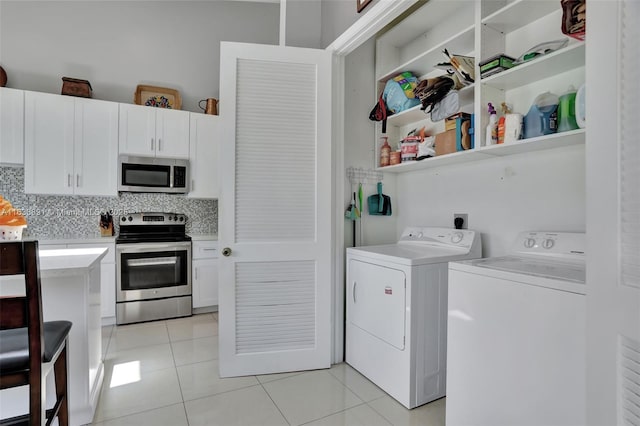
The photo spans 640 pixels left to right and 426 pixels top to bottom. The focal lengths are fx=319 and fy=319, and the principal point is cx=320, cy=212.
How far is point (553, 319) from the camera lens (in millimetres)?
1172

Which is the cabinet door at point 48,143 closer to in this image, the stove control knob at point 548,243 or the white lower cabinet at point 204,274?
the white lower cabinet at point 204,274

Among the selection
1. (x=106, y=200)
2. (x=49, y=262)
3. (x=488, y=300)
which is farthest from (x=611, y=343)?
(x=106, y=200)

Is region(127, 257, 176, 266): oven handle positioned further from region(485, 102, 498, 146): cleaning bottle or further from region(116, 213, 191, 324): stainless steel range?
region(485, 102, 498, 146): cleaning bottle

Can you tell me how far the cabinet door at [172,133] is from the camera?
11.2 ft

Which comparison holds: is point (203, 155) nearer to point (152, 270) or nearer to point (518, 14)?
point (152, 270)

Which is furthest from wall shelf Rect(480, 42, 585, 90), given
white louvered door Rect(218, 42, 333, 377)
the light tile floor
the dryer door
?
the light tile floor

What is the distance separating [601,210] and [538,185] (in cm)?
111

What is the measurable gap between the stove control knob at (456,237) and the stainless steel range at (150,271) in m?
2.64

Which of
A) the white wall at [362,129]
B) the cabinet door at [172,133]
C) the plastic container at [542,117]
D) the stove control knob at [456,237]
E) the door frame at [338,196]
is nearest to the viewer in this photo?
the plastic container at [542,117]

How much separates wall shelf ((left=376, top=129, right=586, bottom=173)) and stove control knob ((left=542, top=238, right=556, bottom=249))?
0.51 m

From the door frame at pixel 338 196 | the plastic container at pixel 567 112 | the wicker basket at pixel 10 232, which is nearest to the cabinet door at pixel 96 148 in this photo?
the wicker basket at pixel 10 232

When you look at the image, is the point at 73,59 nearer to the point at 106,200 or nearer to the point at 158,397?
the point at 106,200

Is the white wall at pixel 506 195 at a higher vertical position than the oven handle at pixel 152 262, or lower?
higher

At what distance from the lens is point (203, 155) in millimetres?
3604
